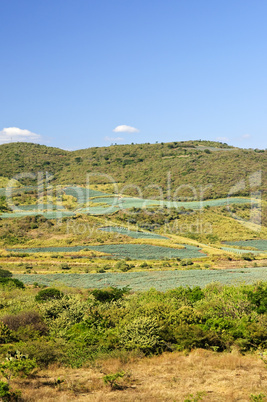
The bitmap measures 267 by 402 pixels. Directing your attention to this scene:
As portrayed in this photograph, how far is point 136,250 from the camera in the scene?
72938 mm

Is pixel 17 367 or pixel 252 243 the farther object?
pixel 252 243

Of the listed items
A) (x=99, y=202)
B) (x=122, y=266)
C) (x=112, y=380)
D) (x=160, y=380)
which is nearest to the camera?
(x=112, y=380)

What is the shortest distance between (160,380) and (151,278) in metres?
32.6

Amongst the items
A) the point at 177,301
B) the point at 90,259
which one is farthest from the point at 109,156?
the point at 177,301

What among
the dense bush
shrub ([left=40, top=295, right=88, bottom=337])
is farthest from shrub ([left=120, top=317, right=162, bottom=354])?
shrub ([left=40, top=295, right=88, bottom=337])

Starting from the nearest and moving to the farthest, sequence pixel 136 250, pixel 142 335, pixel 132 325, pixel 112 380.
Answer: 1. pixel 112 380
2. pixel 142 335
3. pixel 132 325
4. pixel 136 250

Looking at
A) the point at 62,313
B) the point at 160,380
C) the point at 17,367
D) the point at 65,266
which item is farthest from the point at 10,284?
the point at 160,380

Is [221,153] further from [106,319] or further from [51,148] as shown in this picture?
[106,319]

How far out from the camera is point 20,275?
54.4 meters

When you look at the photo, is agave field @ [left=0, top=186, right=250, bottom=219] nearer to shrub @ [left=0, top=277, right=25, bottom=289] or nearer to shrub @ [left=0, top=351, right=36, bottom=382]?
shrub @ [left=0, top=277, right=25, bottom=289]

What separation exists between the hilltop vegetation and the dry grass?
97597 mm

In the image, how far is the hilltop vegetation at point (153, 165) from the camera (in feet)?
409

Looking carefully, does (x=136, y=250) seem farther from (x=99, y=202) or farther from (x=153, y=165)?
(x=153, y=165)

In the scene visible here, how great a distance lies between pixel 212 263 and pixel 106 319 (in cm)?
3734
